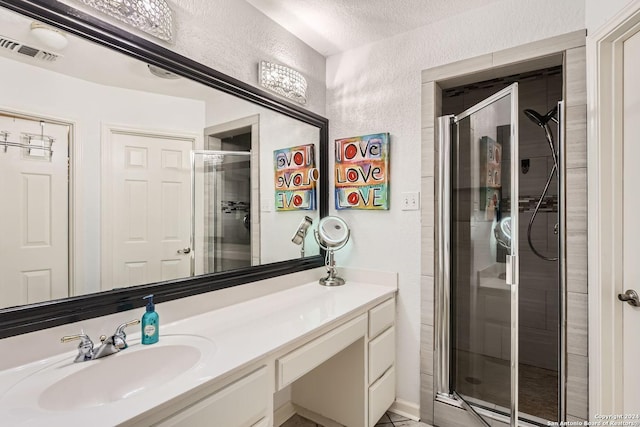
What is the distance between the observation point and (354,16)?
1953 mm

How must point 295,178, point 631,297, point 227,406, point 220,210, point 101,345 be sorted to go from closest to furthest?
point 227,406 → point 101,345 → point 631,297 → point 220,210 → point 295,178

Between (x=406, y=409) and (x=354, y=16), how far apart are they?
2.41m

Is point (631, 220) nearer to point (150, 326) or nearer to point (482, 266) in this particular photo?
point (482, 266)

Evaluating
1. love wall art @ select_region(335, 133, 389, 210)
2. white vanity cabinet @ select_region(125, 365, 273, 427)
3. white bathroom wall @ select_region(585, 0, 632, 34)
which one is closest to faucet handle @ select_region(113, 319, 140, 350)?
white vanity cabinet @ select_region(125, 365, 273, 427)

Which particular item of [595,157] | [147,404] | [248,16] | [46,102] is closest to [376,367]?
[147,404]

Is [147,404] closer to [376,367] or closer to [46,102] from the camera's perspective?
[46,102]

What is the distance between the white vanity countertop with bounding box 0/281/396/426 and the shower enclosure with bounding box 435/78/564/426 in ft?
1.46

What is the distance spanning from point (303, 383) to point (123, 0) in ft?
7.01

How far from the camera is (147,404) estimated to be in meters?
0.83

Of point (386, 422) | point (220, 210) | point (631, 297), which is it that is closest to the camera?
point (631, 297)

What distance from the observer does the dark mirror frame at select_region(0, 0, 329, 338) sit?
41.5 inches

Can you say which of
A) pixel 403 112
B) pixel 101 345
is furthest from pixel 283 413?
Answer: pixel 403 112

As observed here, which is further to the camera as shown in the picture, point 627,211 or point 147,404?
point 627,211

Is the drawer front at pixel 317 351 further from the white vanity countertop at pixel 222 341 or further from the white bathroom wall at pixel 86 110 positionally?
the white bathroom wall at pixel 86 110
